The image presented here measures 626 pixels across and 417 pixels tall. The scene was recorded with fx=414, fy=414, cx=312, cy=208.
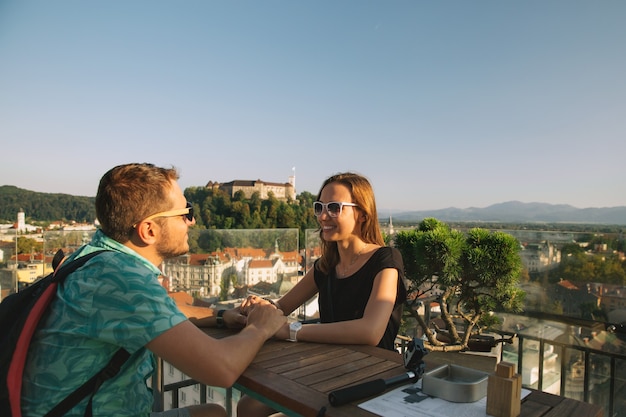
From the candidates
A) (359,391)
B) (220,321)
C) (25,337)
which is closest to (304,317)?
(220,321)

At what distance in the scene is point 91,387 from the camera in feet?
2.99

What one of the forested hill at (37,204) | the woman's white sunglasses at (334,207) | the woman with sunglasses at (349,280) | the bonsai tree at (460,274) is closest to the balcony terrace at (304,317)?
the bonsai tree at (460,274)

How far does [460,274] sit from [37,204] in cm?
2522

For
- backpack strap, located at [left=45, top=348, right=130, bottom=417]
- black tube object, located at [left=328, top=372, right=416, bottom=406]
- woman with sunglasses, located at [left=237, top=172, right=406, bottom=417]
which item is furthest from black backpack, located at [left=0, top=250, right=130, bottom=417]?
woman with sunglasses, located at [left=237, top=172, right=406, bottom=417]

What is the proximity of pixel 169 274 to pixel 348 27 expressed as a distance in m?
23.5

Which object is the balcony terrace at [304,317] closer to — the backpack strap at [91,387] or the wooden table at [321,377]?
the wooden table at [321,377]

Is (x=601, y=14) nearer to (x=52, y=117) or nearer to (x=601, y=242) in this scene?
(x=601, y=242)

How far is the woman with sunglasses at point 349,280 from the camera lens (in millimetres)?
1432

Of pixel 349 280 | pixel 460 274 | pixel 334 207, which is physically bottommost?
pixel 460 274

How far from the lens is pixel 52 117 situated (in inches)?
1362

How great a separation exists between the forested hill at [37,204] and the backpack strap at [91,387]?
61.1ft

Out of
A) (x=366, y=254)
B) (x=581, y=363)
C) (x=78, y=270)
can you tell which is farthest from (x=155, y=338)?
(x=581, y=363)

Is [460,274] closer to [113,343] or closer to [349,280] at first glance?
[349,280]

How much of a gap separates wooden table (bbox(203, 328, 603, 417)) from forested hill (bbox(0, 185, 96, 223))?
18.6 meters
